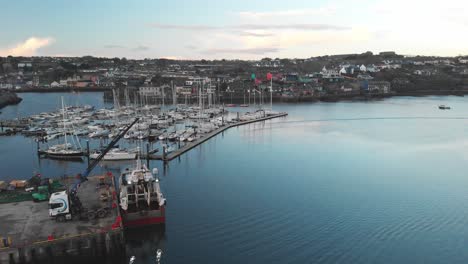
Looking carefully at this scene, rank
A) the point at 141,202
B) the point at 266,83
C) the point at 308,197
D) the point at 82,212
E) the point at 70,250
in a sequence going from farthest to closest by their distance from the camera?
the point at 266,83
the point at 308,197
the point at 141,202
the point at 82,212
the point at 70,250

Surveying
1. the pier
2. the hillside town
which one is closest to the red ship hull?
the pier

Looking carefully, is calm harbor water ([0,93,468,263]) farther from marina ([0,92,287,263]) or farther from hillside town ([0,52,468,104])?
hillside town ([0,52,468,104])

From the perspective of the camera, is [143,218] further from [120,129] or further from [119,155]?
[120,129]

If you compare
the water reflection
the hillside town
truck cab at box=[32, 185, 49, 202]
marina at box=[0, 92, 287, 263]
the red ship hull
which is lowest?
the water reflection

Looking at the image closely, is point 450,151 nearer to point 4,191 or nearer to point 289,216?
point 289,216

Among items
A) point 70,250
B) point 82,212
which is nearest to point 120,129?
point 82,212

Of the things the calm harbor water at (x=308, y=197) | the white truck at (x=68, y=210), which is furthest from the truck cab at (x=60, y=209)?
the calm harbor water at (x=308, y=197)

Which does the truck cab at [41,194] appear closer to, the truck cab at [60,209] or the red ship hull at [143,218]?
the truck cab at [60,209]
